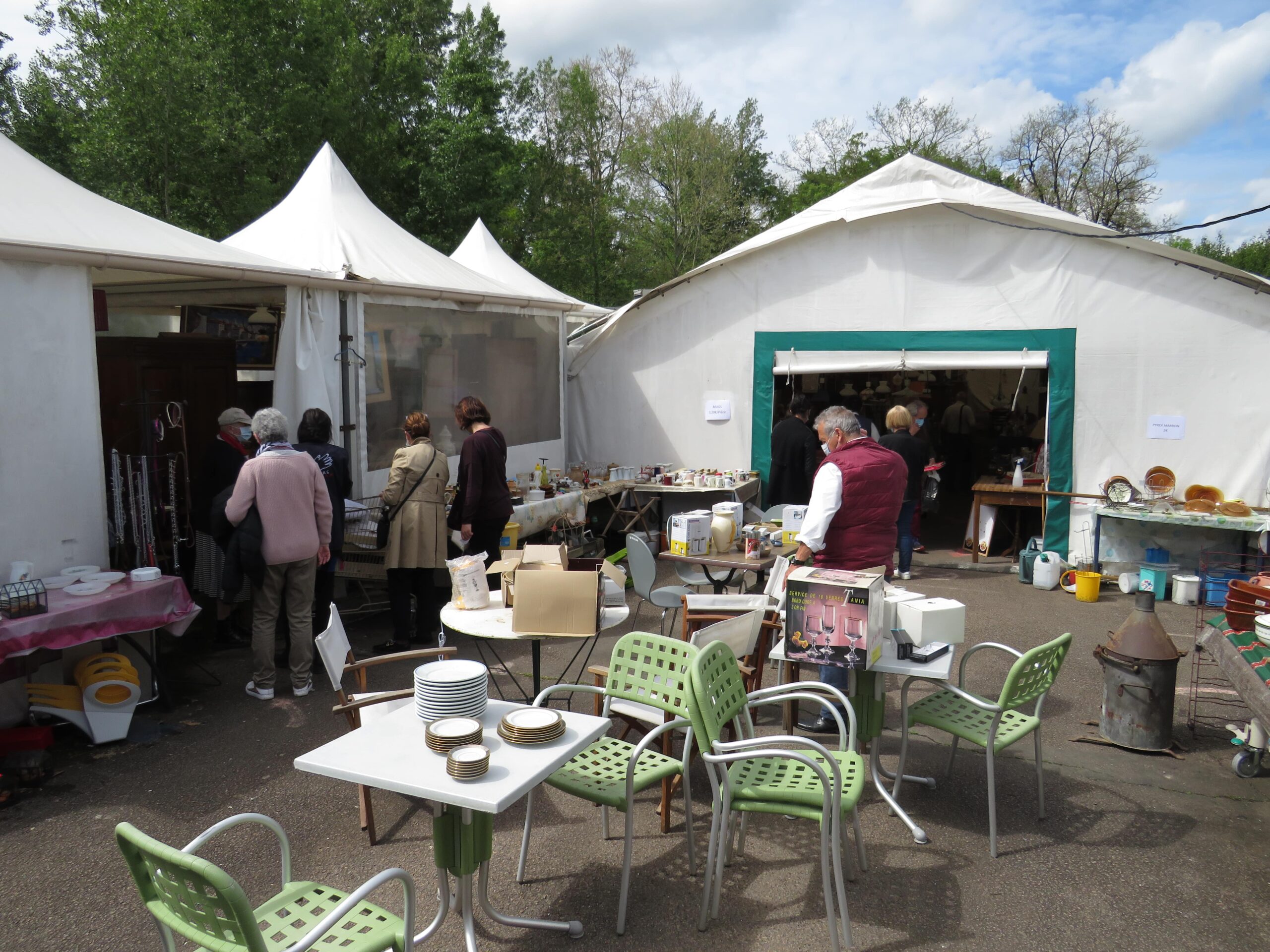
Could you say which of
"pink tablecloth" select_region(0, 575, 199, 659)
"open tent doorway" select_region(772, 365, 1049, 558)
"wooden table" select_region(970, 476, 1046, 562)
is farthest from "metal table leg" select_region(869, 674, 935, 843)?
"open tent doorway" select_region(772, 365, 1049, 558)

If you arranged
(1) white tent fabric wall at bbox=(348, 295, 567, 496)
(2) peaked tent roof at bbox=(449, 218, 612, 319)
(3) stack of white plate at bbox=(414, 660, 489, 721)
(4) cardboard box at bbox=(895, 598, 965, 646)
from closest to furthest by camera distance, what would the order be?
(3) stack of white plate at bbox=(414, 660, 489, 721) → (4) cardboard box at bbox=(895, 598, 965, 646) → (1) white tent fabric wall at bbox=(348, 295, 567, 496) → (2) peaked tent roof at bbox=(449, 218, 612, 319)

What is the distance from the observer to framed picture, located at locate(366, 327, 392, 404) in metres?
7.39

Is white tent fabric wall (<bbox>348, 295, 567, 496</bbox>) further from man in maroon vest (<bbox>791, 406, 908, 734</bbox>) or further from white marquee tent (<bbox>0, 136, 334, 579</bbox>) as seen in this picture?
man in maroon vest (<bbox>791, 406, 908, 734</bbox>)

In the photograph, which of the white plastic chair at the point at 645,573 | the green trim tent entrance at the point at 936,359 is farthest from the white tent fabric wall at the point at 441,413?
the white plastic chair at the point at 645,573

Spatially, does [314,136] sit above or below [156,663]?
above

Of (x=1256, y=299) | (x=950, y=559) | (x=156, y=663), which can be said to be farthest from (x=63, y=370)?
(x=1256, y=299)

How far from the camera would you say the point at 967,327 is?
914cm

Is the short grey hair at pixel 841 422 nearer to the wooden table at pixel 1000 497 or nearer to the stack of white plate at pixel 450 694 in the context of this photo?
the stack of white plate at pixel 450 694

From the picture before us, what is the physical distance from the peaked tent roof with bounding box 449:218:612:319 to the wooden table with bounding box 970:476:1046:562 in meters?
5.69

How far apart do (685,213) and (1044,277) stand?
63.5 ft

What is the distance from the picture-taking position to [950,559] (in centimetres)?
953

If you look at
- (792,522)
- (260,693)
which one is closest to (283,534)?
(260,693)

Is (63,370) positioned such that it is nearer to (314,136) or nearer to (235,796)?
(235,796)

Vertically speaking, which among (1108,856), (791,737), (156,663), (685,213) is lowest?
(1108,856)
